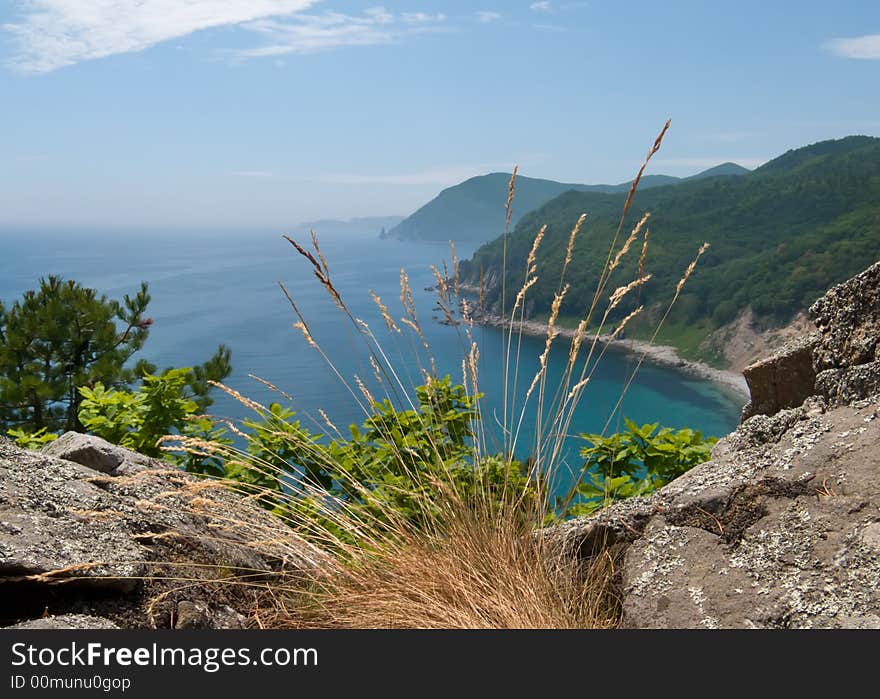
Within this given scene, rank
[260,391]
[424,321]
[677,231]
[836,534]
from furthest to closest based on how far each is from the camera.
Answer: [677,231]
[424,321]
[260,391]
[836,534]

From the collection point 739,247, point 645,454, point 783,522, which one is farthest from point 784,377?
point 739,247

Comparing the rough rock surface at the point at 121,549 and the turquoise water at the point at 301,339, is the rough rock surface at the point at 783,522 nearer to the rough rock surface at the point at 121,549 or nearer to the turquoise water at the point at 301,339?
the turquoise water at the point at 301,339

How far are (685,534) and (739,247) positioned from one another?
113611mm

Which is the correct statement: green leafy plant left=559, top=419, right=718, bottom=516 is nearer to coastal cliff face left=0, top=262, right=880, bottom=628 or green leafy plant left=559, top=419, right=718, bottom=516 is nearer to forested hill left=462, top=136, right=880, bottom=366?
coastal cliff face left=0, top=262, right=880, bottom=628

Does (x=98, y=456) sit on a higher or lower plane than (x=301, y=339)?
higher

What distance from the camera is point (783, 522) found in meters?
2.00

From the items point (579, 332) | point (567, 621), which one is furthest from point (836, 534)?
point (579, 332)

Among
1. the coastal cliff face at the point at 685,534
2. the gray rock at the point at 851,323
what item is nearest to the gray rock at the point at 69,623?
the coastal cliff face at the point at 685,534

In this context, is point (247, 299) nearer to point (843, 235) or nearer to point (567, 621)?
point (843, 235)

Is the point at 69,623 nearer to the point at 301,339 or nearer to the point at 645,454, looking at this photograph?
the point at 645,454

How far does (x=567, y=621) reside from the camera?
2.16m

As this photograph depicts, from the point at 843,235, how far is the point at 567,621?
10571 cm

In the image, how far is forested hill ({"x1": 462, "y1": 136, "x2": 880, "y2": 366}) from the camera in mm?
83000

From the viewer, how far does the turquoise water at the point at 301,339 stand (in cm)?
5191
